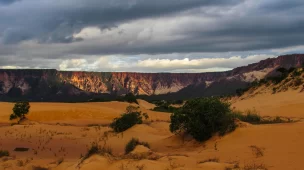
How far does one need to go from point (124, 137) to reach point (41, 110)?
108 feet

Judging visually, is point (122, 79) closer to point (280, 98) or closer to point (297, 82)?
point (297, 82)

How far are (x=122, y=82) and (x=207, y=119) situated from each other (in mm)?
168784

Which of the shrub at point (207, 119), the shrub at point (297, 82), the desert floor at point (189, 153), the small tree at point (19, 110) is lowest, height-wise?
the small tree at point (19, 110)

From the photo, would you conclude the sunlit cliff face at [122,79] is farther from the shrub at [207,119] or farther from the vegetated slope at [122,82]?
the shrub at [207,119]

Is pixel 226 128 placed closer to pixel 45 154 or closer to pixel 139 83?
pixel 45 154

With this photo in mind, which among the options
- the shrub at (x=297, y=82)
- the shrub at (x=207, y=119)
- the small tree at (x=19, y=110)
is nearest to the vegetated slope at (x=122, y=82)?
the shrub at (x=297, y=82)

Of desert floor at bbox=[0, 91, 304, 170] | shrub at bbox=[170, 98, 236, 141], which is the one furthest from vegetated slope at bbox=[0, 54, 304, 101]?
shrub at bbox=[170, 98, 236, 141]

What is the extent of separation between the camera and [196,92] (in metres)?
157

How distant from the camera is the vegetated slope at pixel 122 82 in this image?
5571 inches

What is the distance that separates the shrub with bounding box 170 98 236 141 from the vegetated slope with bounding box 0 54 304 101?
112676 millimetres

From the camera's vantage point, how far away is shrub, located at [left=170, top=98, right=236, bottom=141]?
15422mm

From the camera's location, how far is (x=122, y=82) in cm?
18338

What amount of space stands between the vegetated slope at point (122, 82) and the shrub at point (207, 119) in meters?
113

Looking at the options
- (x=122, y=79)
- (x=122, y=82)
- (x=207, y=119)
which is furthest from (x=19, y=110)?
(x=122, y=79)
